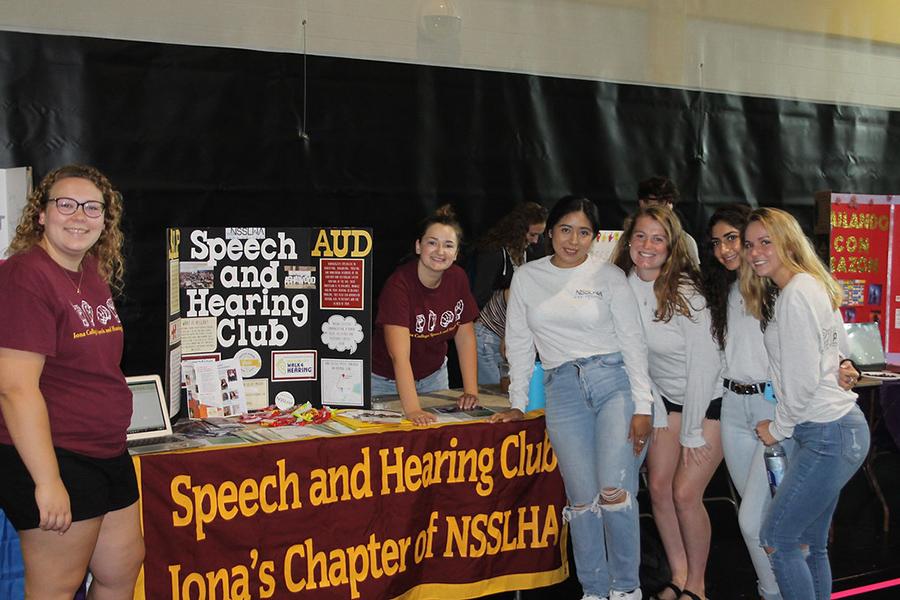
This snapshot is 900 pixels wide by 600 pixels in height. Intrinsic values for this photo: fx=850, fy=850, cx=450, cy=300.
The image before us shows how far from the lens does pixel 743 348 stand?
9.48ft

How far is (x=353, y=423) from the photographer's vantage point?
3020 millimetres

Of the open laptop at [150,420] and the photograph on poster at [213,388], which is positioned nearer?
the open laptop at [150,420]

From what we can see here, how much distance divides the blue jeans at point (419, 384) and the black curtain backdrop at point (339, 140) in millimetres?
968

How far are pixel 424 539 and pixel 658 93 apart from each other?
328 cm

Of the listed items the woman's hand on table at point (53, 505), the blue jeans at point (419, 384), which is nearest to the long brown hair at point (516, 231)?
the blue jeans at point (419, 384)

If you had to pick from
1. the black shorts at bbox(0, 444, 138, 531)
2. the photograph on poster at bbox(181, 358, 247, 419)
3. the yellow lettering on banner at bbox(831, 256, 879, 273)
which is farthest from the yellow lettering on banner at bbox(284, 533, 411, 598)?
the yellow lettering on banner at bbox(831, 256, 879, 273)

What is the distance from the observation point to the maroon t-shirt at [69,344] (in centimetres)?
196

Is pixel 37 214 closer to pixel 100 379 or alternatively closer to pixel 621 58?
pixel 100 379

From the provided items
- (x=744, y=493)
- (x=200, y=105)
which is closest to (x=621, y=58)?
(x=200, y=105)

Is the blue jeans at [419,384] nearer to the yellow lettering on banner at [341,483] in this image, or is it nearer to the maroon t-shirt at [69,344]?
the yellow lettering on banner at [341,483]

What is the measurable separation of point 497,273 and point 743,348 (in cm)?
161

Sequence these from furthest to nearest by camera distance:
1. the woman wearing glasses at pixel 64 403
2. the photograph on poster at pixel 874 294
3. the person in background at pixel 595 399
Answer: the photograph on poster at pixel 874 294, the person in background at pixel 595 399, the woman wearing glasses at pixel 64 403

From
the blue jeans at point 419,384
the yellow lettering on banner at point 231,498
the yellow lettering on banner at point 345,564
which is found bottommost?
the yellow lettering on banner at point 345,564

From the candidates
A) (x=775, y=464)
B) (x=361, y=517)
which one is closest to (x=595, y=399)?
(x=775, y=464)
